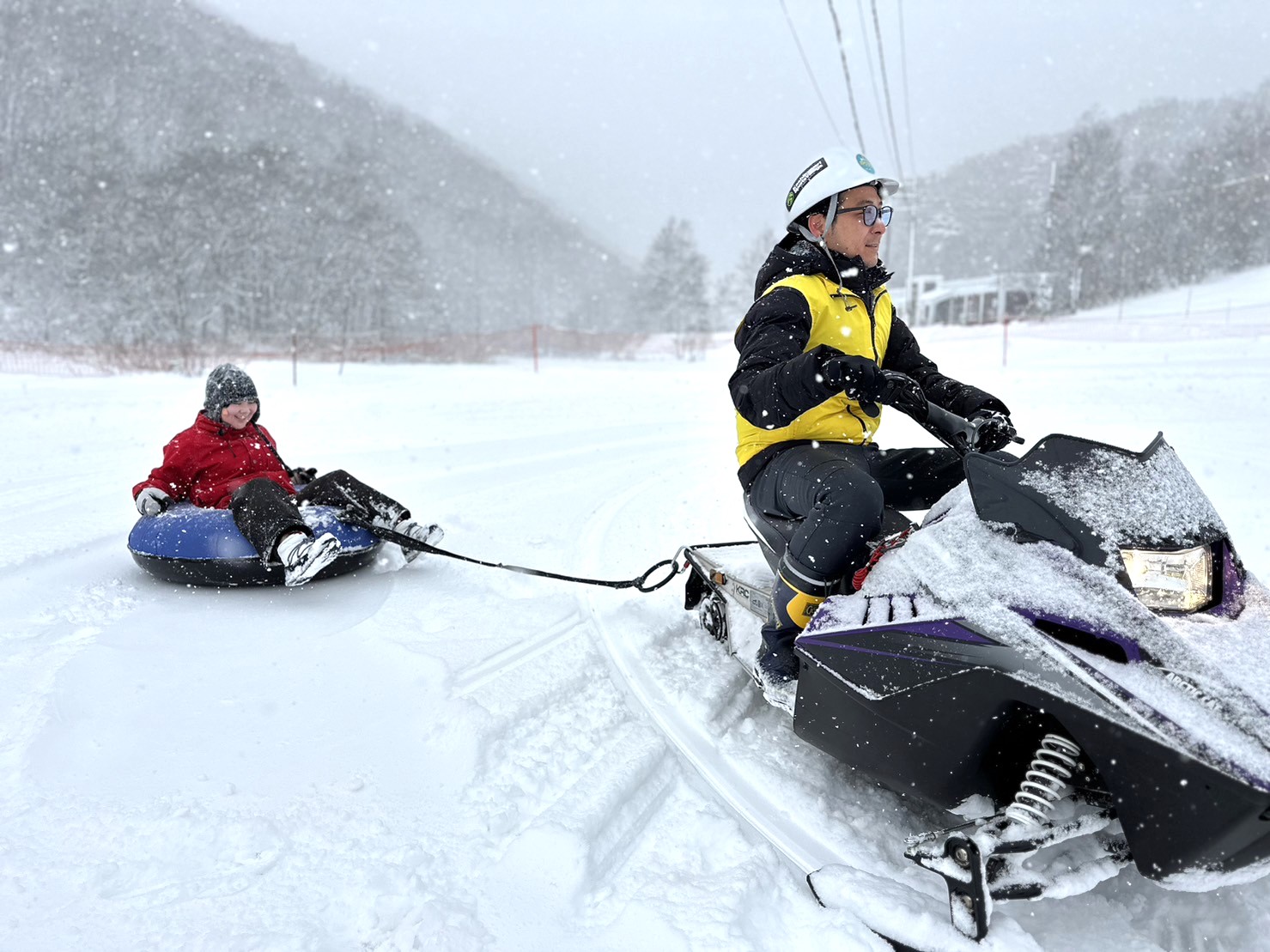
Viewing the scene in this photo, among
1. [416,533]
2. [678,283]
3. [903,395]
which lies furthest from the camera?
[678,283]

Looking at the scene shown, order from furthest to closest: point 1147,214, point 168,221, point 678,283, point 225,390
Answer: point 678,283
point 1147,214
point 168,221
point 225,390

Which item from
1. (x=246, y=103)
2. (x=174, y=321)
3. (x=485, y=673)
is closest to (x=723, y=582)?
(x=485, y=673)

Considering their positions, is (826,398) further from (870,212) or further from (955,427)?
(870,212)

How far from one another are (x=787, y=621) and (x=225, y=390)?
11.3 ft

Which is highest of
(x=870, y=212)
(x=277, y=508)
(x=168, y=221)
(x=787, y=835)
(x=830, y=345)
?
(x=168, y=221)

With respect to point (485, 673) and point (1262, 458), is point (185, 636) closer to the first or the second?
point (485, 673)

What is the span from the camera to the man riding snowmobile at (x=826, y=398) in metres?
2.42

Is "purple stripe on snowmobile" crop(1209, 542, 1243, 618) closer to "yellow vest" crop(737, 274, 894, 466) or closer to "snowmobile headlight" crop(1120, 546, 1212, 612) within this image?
"snowmobile headlight" crop(1120, 546, 1212, 612)

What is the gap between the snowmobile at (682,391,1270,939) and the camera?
149 centimetres

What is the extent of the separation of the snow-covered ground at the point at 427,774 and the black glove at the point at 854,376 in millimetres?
1231

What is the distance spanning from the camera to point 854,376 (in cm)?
231

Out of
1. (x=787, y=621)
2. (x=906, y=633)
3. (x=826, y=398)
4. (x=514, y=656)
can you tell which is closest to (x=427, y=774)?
(x=514, y=656)

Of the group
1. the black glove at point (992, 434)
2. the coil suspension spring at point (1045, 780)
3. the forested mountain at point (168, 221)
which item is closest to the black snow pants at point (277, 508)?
the black glove at point (992, 434)

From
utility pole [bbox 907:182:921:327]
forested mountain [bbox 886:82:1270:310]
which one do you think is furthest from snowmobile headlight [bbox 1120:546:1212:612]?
forested mountain [bbox 886:82:1270:310]
